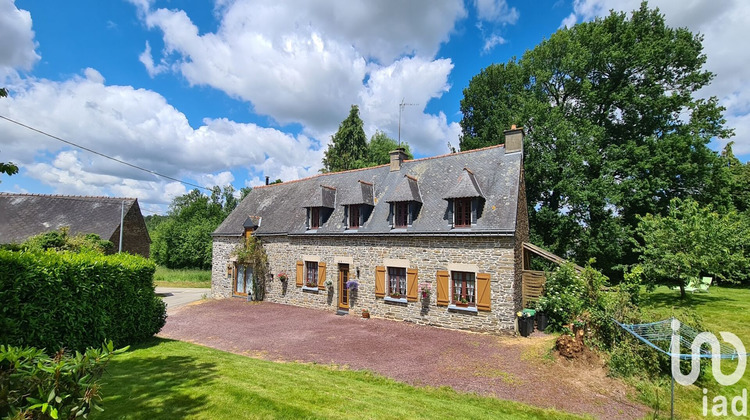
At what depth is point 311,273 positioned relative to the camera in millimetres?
17188

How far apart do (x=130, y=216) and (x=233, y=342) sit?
806 inches

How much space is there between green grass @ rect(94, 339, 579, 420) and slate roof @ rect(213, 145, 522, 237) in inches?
260

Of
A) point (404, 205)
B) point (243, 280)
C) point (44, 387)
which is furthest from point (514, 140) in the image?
point (243, 280)

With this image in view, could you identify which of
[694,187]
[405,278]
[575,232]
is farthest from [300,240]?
[694,187]

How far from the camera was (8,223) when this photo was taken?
23859 millimetres

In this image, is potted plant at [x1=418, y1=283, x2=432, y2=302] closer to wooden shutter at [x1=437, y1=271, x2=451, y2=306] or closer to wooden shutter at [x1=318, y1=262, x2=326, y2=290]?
wooden shutter at [x1=437, y1=271, x2=451, y2=306]

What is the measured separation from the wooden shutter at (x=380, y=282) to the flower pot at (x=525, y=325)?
5.31 m

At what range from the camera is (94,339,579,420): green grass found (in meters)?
5.12

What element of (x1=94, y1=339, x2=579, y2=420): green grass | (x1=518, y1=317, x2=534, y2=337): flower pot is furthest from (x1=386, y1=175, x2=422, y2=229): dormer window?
(x1=94, y1=339, x2=579, y2=420): green grass

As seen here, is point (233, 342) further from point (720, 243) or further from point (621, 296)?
point (720, 243)

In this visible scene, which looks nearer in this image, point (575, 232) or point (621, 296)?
point (621, 296)

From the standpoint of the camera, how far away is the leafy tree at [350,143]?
36188 millimetres

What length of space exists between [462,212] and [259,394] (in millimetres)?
9717

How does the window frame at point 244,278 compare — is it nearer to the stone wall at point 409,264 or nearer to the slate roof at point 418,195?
the stone wall at point 409,264
